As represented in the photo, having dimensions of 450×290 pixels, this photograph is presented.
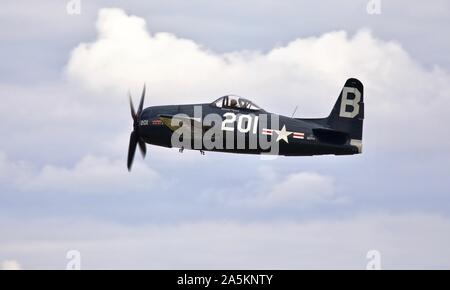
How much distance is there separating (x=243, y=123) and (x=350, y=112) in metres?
5.71

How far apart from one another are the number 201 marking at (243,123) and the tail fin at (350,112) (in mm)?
4037

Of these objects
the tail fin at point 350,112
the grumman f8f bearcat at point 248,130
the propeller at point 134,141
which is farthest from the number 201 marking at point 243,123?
the propeller at point 134,141

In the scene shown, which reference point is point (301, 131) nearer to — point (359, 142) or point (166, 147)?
point (359, 142)

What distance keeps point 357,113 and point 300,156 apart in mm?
3783

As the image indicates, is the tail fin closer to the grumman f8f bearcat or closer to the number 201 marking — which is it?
the grumman f8f bearcat

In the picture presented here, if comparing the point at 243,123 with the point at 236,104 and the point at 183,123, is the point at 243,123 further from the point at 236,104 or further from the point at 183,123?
the point at 183,123

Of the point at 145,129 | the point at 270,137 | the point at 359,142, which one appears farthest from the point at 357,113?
the point at 145,129

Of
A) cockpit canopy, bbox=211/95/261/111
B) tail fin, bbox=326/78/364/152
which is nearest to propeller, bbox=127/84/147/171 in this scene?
cockpit canopy, bbox=211/95/261/111

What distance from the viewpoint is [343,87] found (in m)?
51.8

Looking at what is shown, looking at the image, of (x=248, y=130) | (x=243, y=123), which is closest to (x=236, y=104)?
(x=243, y=123)

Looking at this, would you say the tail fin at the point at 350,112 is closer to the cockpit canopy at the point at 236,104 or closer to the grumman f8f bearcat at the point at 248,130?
the grumman f8f bearcat at the point at 248,130

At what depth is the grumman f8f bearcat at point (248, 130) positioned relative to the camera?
162ft

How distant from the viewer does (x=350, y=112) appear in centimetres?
5053

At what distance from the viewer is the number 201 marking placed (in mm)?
49469
